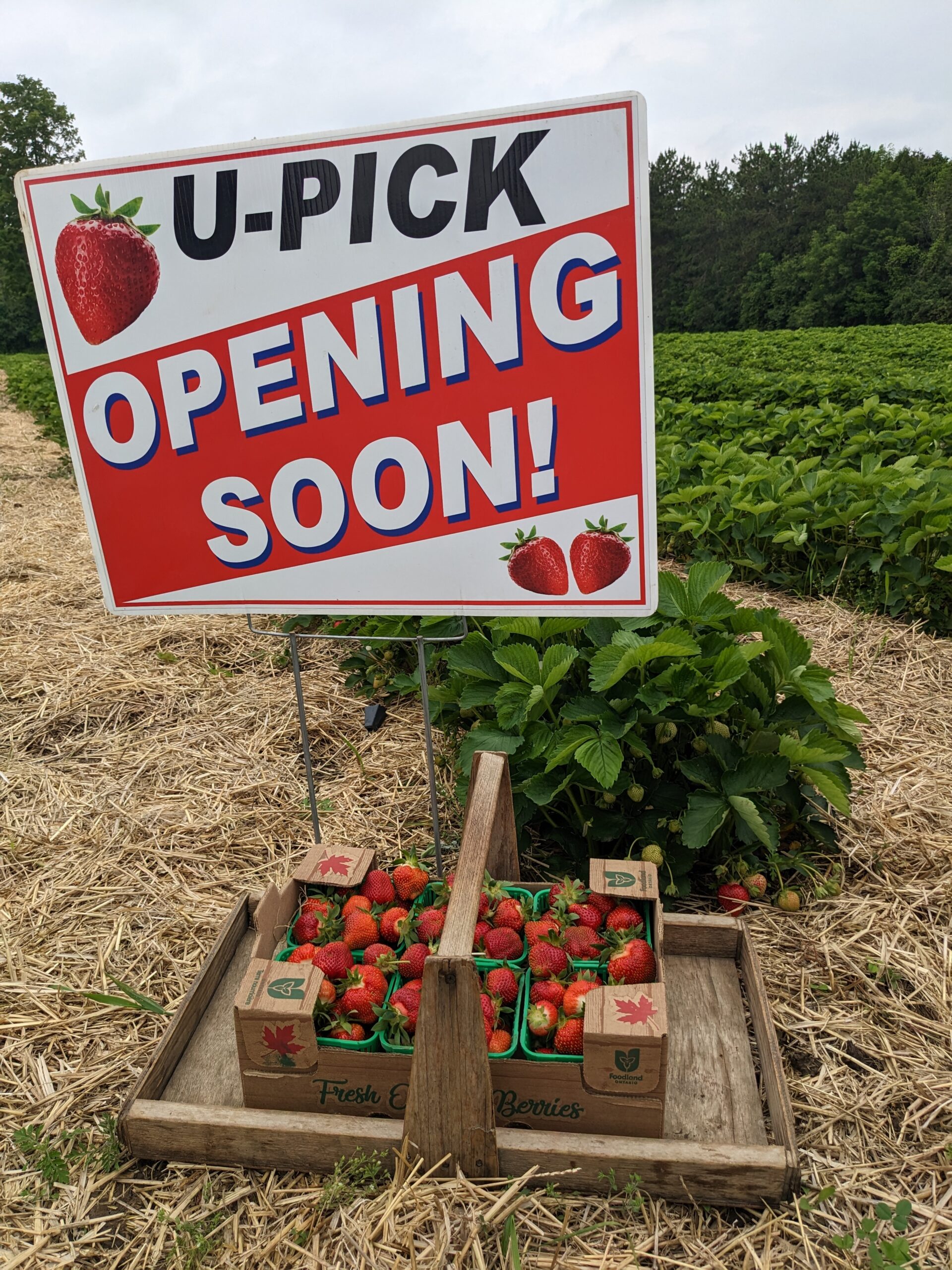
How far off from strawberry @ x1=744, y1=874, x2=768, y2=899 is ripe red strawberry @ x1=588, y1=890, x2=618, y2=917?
1.98 feet

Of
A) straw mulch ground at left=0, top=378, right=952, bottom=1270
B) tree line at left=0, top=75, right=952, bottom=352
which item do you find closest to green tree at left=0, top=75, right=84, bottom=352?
tree line at left=0, top=75, right=952, bottom=352

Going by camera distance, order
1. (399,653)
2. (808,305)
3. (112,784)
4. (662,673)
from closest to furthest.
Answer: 1. (662,673)
2. (112,784)
3. (399,653)
4. (808,305)

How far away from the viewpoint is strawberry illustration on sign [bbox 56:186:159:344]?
167 centimetres

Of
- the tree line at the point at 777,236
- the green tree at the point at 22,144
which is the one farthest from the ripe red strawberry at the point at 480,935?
the green tree at the point at 22,144

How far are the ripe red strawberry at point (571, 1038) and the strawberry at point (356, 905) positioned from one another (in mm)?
467

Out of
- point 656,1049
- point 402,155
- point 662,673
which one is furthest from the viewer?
point 662,673

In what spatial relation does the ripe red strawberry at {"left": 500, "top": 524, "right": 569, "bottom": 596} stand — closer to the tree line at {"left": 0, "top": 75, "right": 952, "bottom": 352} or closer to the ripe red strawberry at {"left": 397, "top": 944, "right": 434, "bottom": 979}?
the ripe red strawberry at {"left": 397, "top": 944, "right": 434, "bottom": 979}

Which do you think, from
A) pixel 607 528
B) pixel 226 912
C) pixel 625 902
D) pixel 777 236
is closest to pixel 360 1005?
pixel 625 902

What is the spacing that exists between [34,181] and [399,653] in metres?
2.15

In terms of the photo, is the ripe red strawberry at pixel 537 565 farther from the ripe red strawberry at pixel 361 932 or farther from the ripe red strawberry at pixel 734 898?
the ripe red strawberry at pixel 734 898

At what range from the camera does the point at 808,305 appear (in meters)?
49.7

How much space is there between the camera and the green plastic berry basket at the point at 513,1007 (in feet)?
4.61

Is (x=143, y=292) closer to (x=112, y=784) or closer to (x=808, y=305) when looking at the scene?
(x=112, y=784)

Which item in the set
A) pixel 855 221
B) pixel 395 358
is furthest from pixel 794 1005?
pixel 855 221
